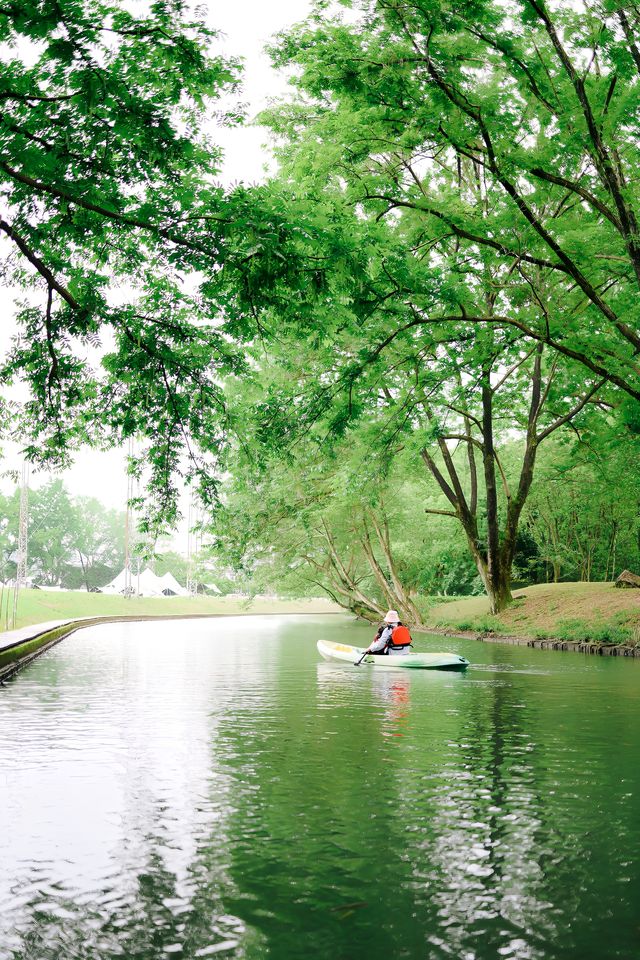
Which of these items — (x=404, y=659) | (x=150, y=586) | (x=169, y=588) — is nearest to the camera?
(x=404, y=659)

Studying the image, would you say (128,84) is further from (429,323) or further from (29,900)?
(429,323)

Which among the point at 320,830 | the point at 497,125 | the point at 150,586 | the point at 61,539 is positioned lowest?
the point at 150,586

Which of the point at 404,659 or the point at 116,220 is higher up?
the point at 116,220

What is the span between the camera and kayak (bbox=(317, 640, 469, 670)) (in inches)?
772

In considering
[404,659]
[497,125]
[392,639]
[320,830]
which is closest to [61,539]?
[392,639]

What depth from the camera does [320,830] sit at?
626 cm

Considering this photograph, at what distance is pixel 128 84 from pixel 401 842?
7.52m

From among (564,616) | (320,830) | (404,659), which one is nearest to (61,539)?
(564,616)

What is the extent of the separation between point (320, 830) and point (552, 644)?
2138 centimetres

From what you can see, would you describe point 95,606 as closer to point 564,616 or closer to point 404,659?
point 564,616

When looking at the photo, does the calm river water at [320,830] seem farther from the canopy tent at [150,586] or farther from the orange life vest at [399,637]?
the canopy tent at [150,586]

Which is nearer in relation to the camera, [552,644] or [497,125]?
[497,125]

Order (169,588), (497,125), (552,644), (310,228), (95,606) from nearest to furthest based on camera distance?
(310,228) < (497,125) < (552,644) < (95,606) < (169,588)

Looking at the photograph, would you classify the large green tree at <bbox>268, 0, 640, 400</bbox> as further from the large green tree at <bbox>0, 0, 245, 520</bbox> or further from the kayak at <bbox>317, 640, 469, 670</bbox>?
the kayak at <bbox>317, 640, 469, 670</bbox>
